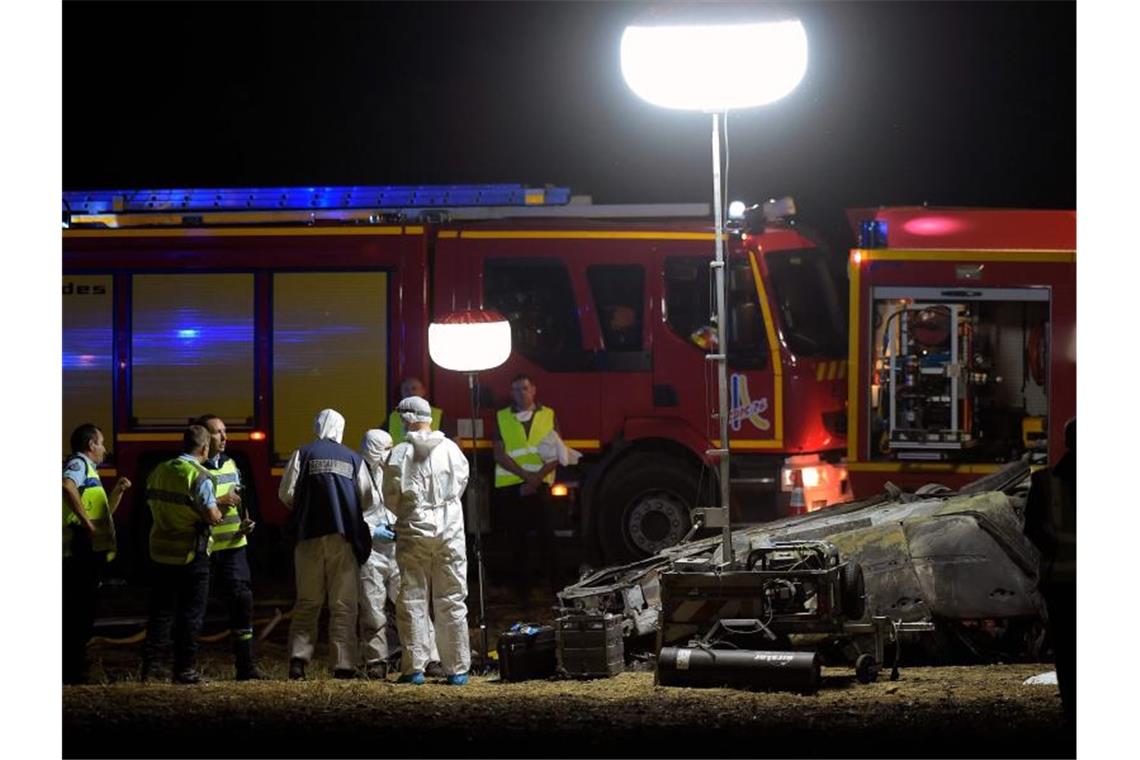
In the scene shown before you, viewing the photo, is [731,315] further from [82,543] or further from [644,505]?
[82,543]

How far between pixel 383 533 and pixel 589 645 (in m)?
1.46

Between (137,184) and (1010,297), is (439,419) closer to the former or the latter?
(1010,297)

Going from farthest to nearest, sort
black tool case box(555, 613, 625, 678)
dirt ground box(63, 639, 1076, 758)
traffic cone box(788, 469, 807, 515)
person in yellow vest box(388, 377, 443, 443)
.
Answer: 1. traffic cone box(788, 469, 807, 515)
2. person in yellow vest box(388, 377, 443, 443)
3. black tool case box(555, 613, 625, 678)
4. dirt ground box(63, 639, 1076, 758)

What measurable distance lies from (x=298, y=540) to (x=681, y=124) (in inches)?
605

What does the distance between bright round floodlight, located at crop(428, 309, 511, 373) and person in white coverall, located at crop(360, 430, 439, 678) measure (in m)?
1.03

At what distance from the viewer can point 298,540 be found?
998 centimetres

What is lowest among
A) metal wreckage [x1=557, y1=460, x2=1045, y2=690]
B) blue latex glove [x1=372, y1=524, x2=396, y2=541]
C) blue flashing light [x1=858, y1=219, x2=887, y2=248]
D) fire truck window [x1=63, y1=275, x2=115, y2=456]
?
metal wreckage [x1=557, y1=460, x2=1045, y2=690]

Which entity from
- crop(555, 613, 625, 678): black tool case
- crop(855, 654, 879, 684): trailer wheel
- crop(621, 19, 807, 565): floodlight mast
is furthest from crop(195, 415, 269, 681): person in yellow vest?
crop(855, 654, 879, 684): trailer wheel

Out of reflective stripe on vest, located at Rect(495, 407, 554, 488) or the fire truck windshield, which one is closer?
reflective stripe on vest, located at Rect(495, 407, 554, 488)

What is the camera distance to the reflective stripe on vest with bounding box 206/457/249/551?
9.85m

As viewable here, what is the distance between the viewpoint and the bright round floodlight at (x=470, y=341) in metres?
11.2

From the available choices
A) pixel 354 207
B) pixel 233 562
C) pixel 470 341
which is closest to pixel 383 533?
pixel 233 562

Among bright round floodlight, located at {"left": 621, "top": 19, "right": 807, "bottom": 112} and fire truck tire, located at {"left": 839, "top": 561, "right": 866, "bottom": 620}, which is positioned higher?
bright round floodlight, located at {"left": 621, "top": 19, "right": 807, "bottom": 112}

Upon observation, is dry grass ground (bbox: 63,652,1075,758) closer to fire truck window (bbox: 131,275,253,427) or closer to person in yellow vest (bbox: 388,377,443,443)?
→ person in yellow vest (bbox: 388,377,443,443)
